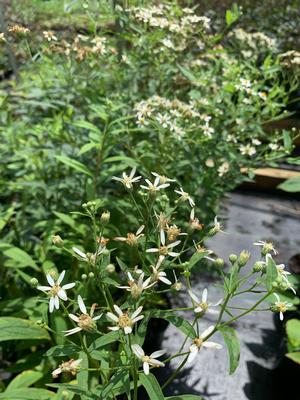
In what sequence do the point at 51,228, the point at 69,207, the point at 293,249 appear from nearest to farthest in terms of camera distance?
the point at 51,228 < the point at 69,207 < the point at 293,249

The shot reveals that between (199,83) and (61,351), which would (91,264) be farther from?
(199,83)

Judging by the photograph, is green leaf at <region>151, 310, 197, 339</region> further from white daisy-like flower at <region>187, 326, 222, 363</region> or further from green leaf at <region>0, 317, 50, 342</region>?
green leaf at <region>0, 317, 50, 342</region>

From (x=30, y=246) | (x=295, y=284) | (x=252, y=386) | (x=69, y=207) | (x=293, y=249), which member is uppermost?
(x=69, y=207)

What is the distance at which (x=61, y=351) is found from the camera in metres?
0.94

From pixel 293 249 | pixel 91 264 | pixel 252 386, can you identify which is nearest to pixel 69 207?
pixel 91 264

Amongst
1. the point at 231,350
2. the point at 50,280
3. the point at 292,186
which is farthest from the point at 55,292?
the point at 292,186

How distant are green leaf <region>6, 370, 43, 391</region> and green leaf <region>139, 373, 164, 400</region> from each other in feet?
2.00

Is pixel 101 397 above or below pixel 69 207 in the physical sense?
below

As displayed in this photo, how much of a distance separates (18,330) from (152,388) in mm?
505

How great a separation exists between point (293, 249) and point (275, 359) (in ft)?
2.86

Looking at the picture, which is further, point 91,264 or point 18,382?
point 18,382

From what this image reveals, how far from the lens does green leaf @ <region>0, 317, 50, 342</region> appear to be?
1173 millimetres

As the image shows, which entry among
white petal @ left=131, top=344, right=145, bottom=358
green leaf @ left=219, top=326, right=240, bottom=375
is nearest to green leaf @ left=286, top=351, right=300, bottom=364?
green leaf @ left=219, top=326, right=240, bottom=375

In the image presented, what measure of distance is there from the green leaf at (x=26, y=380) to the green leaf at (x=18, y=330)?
19 cm
